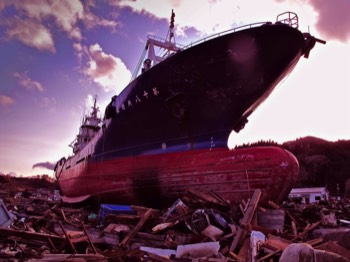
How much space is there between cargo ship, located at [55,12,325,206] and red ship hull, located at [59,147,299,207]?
0.03 metres

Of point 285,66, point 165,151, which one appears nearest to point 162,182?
point 165,151

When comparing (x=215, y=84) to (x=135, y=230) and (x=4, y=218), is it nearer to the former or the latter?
(x=135, y=230)

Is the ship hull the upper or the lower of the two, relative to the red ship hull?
upper

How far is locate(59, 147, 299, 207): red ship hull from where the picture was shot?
415 inches

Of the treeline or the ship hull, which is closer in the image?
the ship hull

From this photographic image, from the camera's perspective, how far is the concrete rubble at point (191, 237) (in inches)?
229

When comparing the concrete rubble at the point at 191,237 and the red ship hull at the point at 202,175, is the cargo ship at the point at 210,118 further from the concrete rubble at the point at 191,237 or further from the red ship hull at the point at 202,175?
the concrete rubble at the point at 191,237

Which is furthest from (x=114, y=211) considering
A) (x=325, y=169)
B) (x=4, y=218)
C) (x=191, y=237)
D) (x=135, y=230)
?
(x=325, y=169)

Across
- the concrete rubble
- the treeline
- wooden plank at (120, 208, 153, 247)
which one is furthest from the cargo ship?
the treeline

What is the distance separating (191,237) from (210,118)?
21.8ft

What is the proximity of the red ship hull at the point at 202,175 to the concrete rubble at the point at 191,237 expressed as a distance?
126 centimetres

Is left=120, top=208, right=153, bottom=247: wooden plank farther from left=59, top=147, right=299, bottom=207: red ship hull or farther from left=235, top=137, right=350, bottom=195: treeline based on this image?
left=235, top=137, right=350, bottom=195: treeline

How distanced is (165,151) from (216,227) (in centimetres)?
656

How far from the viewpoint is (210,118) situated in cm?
1313
